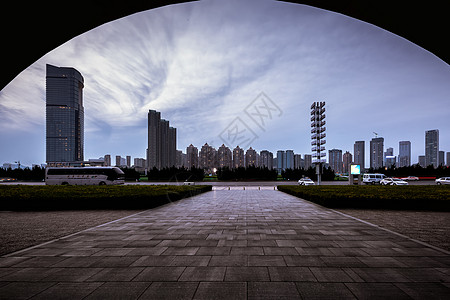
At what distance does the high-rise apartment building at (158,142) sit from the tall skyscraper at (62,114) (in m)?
53.1

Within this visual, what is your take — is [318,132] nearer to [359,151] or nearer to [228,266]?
[228,266]

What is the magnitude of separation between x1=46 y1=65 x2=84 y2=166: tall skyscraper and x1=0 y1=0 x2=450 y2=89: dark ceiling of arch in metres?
161

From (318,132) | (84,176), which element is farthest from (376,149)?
(84,176)

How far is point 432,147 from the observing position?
168m

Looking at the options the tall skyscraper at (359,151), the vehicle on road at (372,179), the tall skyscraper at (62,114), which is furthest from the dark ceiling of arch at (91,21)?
the tall skyscraper at (359,151)

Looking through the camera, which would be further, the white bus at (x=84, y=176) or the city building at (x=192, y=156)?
the city building at (x=192, y=156)

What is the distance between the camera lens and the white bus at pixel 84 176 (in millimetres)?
32594

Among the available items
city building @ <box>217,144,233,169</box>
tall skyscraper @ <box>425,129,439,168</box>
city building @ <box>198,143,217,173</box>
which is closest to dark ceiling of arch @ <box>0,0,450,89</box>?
city building @ <box>217,144,233,169</box>

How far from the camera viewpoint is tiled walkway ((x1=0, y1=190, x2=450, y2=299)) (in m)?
3.62

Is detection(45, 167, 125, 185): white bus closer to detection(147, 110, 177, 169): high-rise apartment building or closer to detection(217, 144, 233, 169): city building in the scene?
detection(217, 144, 233, 169): city building

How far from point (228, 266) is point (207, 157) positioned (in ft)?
380

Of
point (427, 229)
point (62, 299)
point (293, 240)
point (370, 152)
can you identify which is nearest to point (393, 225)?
point (427, 229)

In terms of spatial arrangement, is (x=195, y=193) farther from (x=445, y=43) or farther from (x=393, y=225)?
(x=445, y=43)

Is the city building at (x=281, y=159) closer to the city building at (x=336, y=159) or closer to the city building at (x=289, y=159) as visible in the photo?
the city building at (x=289, y=159)
